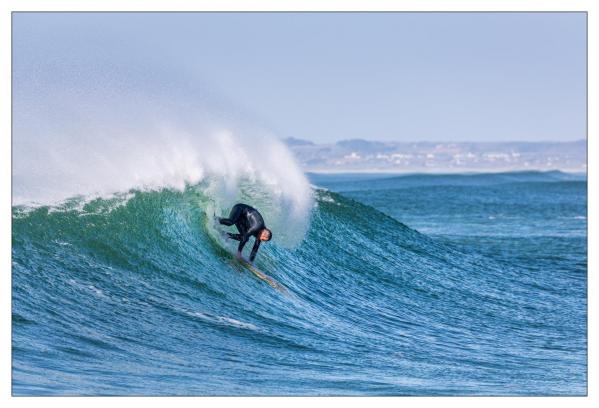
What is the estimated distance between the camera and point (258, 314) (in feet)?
38.8

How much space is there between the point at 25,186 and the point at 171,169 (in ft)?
7.37

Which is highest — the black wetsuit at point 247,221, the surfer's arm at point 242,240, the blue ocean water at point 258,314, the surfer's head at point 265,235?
the black wetsuit at point 247,221

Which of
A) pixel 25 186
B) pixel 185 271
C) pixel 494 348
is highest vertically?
pixel 25 186

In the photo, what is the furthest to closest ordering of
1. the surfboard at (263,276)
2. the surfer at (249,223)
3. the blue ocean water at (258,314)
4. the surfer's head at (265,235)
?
the surfboard at (263,276) → the surfer at (249,223) → the surfer's head at (265,235) → the blue ocean water at (258,314)

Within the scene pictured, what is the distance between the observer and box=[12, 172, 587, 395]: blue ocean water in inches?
372

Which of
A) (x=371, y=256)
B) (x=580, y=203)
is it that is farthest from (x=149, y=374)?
(x=580, y=203)

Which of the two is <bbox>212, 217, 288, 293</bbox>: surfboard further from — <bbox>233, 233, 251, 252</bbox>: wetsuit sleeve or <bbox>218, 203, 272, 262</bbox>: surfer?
<bbox>218, 203, 272, 262</bbox>: surfer

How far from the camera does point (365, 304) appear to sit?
1413cm

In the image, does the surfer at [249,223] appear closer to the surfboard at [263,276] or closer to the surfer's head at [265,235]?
the surfer's head at [265,235]

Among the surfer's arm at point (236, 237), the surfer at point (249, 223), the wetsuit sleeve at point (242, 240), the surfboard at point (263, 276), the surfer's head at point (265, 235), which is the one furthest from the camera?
the surfboard at point (263, 276)

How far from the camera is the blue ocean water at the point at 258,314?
944cm

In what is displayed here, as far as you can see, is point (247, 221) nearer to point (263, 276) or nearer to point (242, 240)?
point (242, 240)

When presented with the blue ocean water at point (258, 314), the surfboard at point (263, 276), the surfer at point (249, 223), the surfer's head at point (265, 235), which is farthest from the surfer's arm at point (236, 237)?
the surfer's head at point (265, 235)
